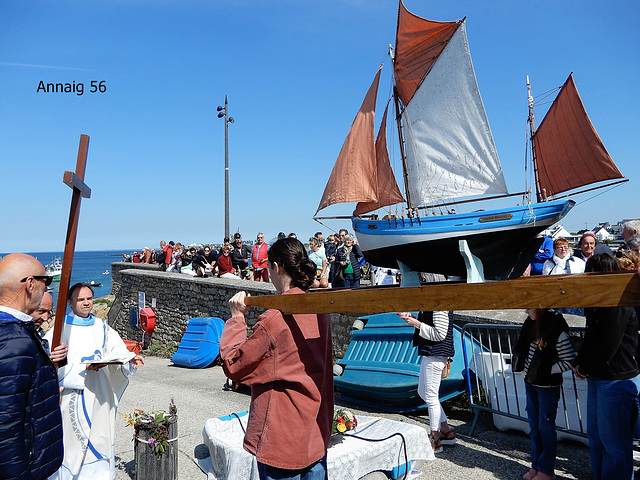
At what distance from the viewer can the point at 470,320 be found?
6.77 meters

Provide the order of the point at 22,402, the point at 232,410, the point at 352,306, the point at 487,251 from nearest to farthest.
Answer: the point at 352,306
the point at 22,402
the point at 487,251
the point at 232,410

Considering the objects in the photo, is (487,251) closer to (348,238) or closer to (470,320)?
(470,320)

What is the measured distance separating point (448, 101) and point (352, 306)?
4.78m

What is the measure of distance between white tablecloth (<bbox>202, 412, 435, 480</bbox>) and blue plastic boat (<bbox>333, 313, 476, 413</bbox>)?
1371 millimetres

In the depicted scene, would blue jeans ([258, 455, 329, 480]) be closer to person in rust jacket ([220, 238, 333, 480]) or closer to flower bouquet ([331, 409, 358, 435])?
person in rust jacket ([220, 238, 333, 480])

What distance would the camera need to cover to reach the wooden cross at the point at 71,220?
3047 millimetres

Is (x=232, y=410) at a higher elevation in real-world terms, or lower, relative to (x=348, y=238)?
lower

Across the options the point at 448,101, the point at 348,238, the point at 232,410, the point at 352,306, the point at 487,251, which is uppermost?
the point at 448,101

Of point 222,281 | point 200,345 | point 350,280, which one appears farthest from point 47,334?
point 222,281

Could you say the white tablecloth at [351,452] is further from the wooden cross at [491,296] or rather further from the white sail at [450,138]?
the wooden cross at [491,296]

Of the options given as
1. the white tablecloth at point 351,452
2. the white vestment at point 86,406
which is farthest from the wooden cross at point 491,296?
the white tablecloth at point 351,452

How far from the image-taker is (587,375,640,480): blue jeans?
389 cm

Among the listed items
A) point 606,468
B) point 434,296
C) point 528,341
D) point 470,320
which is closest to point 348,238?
point 470,320

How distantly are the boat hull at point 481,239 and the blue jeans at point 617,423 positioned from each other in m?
1.98
